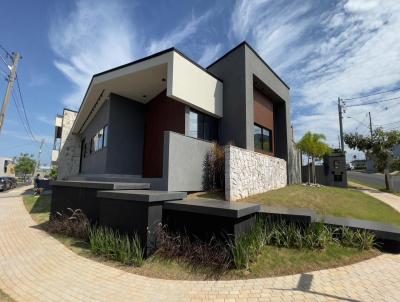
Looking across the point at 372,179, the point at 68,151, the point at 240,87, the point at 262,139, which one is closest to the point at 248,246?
the point at 240,87

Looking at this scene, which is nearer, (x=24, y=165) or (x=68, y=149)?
(x=68, y=149)

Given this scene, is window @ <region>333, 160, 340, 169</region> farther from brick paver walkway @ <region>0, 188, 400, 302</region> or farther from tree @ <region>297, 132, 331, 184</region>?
brick paver walkway @ <region>0, 188, 400, 302</region>

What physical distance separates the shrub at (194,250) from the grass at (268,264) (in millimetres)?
141

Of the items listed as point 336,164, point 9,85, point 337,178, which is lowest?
point 337,178

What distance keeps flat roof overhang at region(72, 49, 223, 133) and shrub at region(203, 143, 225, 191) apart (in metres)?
2.48

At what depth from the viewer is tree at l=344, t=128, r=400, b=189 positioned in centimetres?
1923

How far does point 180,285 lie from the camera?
14.5 ft

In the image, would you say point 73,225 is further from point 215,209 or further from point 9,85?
point 9,85

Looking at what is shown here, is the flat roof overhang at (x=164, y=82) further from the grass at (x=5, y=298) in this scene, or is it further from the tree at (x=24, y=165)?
the tree at (x=24, y=165)

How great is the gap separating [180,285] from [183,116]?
27.2 ft

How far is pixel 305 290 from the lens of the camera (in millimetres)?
4102

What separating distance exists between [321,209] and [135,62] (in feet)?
34.4

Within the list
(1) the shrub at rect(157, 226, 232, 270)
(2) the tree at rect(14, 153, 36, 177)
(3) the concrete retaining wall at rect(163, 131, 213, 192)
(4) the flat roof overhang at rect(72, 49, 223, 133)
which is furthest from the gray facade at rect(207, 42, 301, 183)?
(2) the tree at rect(14, 153, 36, 177)

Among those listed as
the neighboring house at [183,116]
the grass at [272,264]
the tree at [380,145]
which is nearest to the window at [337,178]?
the tree at [380,145]
